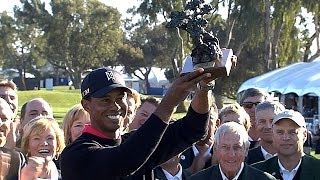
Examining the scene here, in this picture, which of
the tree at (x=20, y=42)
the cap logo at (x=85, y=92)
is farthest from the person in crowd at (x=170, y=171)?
the tree at (x=20, y=42)

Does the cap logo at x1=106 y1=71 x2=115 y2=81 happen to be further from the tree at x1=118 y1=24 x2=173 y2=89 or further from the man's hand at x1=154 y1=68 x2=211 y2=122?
the tree at x1=118 y1=24 x2=173 y2=89

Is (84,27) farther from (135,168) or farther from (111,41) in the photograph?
(135,168)

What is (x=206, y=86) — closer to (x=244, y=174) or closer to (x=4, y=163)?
(x=4, y=163)

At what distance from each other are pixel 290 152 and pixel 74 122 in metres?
2.04

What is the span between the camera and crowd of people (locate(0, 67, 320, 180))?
3.51m

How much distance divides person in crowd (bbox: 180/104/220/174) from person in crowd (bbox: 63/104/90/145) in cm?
107

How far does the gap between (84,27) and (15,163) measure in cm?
6246

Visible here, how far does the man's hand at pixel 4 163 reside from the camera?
4.86 meters

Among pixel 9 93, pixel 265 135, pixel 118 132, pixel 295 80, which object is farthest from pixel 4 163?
pixel 295 80

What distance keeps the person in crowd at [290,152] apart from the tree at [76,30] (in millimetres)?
59712

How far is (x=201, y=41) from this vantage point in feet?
11.4

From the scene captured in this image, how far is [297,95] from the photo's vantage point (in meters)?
27.5

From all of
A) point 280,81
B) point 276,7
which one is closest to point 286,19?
point 276,7

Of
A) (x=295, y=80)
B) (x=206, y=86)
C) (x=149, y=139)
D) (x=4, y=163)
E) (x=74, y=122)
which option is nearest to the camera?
(x=149, y=139)
